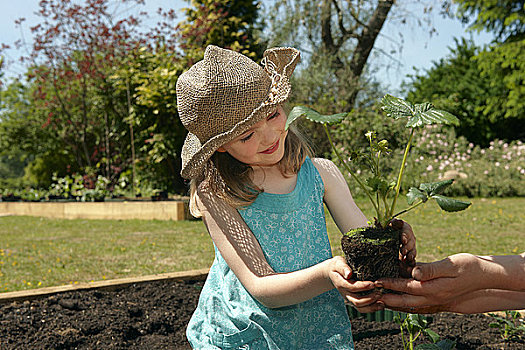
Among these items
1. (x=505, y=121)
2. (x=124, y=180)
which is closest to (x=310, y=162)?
(x=124, y=180)

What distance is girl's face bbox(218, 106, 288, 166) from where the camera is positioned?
1.56 metres

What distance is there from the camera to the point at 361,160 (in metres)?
1.38

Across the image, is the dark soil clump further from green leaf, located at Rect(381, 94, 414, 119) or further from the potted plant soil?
green leaf, located at Rect(381, 94, 414, 119)

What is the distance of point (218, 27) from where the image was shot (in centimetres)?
950

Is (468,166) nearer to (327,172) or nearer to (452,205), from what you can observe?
(327,172)

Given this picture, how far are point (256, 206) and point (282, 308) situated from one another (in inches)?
14.4

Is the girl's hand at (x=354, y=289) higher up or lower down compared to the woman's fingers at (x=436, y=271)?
lower down

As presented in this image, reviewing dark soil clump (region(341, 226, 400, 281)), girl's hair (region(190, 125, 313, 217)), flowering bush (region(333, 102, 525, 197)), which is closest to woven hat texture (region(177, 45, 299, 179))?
girl's hair (region(190, 125, 313, 217))

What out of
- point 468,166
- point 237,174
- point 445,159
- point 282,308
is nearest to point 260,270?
point 282,308

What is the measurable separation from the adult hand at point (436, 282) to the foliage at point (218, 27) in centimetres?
829

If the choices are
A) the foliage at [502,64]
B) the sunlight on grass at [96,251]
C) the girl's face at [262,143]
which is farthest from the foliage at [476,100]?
the girl's face at [262,143]

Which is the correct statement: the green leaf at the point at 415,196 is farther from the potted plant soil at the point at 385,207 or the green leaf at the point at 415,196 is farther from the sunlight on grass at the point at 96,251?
the sunlight on grass at the point at 96,251

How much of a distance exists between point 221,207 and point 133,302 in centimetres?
147

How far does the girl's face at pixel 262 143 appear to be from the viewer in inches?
61.3
